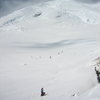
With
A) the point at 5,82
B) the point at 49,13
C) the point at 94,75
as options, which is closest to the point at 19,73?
the point at 5,82

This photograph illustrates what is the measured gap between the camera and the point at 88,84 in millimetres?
12000

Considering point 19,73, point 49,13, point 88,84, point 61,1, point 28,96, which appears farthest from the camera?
point 61,1

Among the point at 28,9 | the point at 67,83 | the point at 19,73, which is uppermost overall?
the point at 28,9

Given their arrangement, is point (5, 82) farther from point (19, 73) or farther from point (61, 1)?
point (61, 1)

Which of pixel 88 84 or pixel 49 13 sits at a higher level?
pixel 49 13

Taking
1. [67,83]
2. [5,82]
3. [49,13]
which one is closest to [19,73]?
[5,82]

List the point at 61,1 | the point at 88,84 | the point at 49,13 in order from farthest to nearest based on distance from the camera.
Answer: the point at 61,1, the point at 49,13, the point at 88,84

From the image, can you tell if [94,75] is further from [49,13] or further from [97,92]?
[49,13]

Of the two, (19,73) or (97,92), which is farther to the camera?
(19,73)

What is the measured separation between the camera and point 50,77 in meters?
15.5

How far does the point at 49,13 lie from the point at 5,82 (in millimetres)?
143173

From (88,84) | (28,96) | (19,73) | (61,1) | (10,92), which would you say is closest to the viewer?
(88,84)

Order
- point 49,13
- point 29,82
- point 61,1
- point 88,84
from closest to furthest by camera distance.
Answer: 1. point 88,84
2. point 29,82
3. point 49,13
4. point 61,1

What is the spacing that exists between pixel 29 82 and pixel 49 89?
217 centimetres
